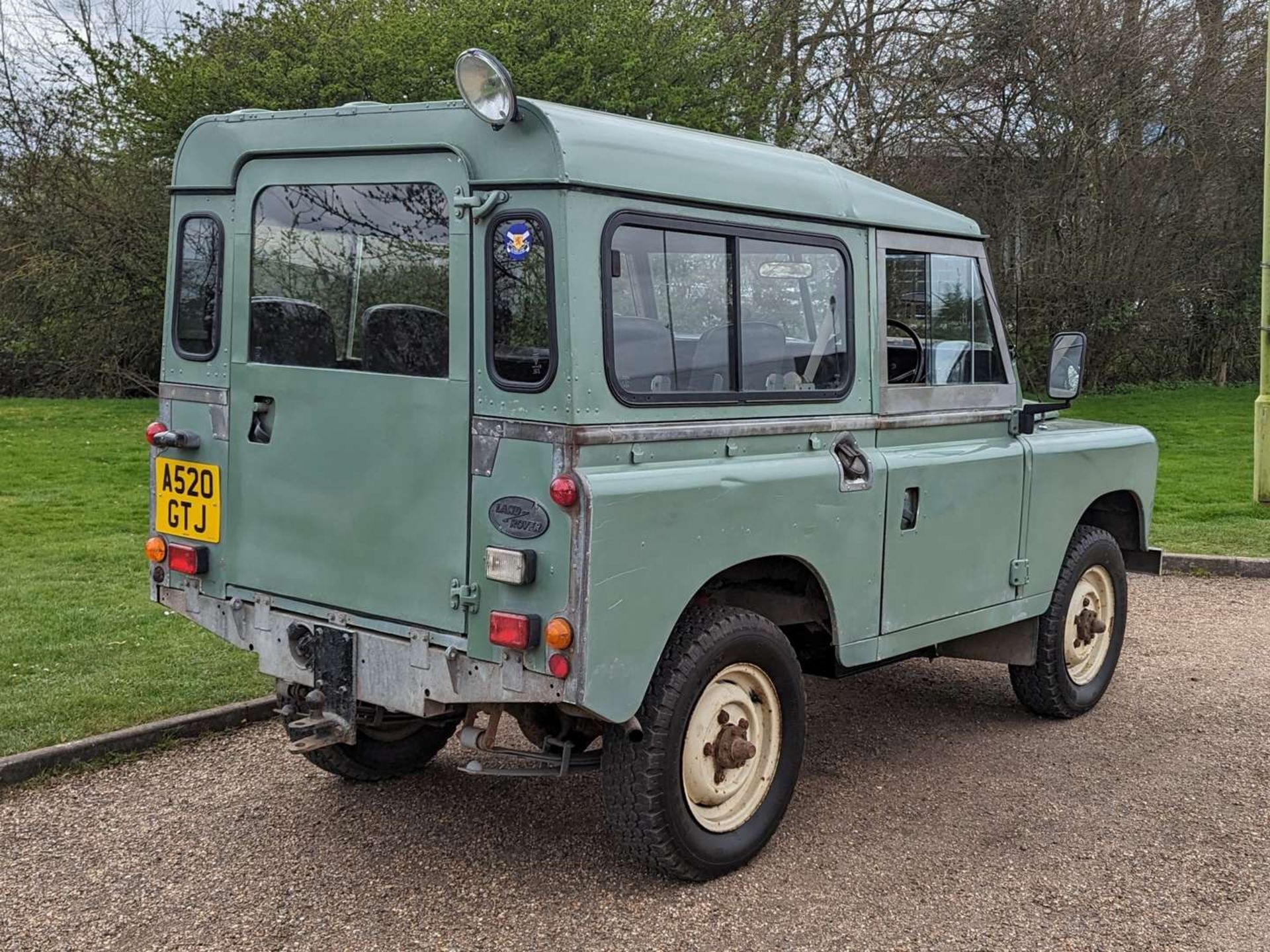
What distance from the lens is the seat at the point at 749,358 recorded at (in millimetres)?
4152

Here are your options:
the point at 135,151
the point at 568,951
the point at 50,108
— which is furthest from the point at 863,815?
the point at 50,108

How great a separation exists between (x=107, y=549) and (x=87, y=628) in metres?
2.42

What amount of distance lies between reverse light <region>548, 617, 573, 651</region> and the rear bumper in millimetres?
112

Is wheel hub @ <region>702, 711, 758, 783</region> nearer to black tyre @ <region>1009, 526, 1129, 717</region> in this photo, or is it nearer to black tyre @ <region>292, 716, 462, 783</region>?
black tyre @ <region>292, 716, 462, 783</region>

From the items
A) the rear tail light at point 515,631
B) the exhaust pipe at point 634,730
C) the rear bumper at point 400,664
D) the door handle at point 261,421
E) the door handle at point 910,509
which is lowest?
the exhaust pipe at point 634,730

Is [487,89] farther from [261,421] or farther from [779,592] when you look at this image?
[779,592]

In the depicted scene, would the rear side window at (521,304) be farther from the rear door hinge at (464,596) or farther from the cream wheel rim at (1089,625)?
the cream wheel rim at (1089,625)

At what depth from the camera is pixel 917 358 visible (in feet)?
16.6

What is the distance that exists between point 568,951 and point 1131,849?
2.10 m

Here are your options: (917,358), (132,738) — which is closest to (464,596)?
(917,358)

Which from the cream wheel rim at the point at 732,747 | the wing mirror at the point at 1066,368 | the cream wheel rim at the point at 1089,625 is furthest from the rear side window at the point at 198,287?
the cream wheel rim at the point at 1089,625

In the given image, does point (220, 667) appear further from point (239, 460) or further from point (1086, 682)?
point (1086, 682)

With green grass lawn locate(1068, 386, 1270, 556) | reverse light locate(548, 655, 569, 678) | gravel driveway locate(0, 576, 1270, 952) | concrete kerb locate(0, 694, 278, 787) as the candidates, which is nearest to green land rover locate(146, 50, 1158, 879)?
reverse light locate(548, 655, 569, 678)

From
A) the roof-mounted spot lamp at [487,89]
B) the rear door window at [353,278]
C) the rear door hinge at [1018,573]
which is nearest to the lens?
the roof-mounted spot lamp at [487,89]
